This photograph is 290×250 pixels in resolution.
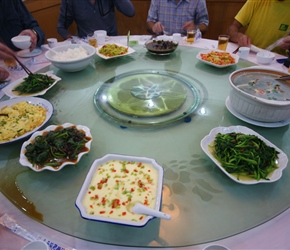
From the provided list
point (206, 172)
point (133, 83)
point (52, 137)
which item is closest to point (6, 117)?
point (52, 137)

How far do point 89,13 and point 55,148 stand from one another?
2.85 meters

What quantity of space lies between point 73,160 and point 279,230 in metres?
0.96

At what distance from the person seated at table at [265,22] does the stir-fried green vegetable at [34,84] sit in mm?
2156

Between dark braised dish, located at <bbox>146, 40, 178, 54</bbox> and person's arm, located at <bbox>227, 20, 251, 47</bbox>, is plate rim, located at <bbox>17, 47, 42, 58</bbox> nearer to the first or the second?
dark braised dish, located at <bbox>146, 40, 178, 54</bbox>

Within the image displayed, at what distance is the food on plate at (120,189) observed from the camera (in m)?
0.87

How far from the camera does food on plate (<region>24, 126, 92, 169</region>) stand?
109cm

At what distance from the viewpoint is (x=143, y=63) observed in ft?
7.10

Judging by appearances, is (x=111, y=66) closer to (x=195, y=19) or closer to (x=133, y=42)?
(x=133, y=42)

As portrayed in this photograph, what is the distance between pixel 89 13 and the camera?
332cm

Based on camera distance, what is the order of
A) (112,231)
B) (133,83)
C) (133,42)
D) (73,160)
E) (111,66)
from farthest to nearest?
(133,42), (111,66), (133,83), (73,160), (112,231)

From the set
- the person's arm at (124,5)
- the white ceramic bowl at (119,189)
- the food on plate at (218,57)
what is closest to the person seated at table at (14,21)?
the person's arm at (124,5)

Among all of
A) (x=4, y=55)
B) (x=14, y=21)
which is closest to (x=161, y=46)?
(x=4, y=55)

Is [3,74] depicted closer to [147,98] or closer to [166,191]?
[147,98]

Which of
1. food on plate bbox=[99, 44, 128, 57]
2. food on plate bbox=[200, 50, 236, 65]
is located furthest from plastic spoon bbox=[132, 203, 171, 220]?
food on plate bbox=[99, 44, 128, 57]
